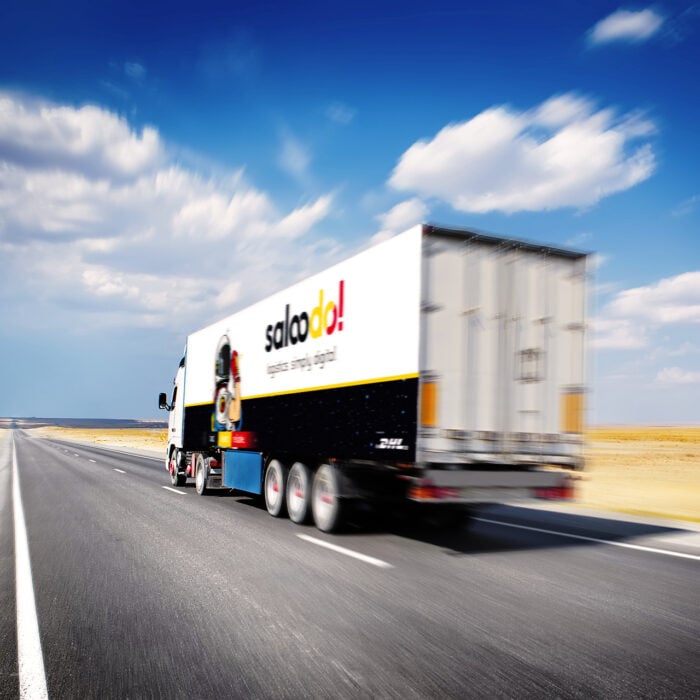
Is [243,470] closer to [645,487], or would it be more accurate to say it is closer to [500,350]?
[500,350]

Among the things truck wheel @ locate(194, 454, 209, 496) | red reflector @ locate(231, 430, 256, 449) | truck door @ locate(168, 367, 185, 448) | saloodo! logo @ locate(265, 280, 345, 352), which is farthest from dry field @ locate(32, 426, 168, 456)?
saloodo! logo @ locate(265, 280, 345, 352)

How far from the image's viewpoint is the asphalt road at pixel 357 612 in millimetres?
4199

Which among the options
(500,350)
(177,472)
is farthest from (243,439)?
(500,350)

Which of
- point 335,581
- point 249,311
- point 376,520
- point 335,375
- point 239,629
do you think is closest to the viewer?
point 239,629

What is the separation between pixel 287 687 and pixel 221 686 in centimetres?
39

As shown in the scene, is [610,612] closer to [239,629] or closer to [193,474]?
[239,629]

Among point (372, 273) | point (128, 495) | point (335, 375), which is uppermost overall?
point (372, 273)

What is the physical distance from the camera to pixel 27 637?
505 cm

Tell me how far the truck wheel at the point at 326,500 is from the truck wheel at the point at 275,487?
1139 millimetres

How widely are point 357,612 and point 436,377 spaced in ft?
10.6

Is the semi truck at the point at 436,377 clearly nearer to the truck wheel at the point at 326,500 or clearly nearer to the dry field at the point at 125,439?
the truck wheel at the point at 326,500

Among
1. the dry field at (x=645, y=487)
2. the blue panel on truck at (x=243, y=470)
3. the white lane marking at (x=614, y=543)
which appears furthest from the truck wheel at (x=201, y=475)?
the dry field at (x=645, y=487)

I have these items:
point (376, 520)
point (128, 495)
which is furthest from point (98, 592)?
point (128, 495)

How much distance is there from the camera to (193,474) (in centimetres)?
1678
